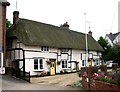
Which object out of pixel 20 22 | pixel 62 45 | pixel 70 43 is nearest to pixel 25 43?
pixel 20 22

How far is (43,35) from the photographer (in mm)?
34094

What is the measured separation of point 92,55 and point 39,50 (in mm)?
16072

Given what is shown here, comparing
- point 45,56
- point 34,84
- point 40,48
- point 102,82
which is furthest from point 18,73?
point 102,82

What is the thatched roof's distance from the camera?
30.5 m

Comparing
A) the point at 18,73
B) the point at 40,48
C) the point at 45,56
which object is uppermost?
the point at 40,48

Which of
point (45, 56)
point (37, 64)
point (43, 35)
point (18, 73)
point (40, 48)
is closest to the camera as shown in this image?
point (18, 73)

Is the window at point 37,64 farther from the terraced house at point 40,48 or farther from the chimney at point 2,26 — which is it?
the chimney at point 2,26

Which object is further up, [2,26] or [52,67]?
[2,26]

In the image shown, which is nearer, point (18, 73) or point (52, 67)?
point (18, 73)

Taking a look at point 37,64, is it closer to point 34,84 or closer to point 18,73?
point 18,73

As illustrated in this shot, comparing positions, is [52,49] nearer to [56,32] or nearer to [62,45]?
[62,45]

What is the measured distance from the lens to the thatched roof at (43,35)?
3053 centimetres

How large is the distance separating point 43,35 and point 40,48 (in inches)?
114

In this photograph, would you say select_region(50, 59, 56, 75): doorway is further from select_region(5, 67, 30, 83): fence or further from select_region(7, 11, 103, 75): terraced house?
select_region(5, 67, 30, 83): fence
